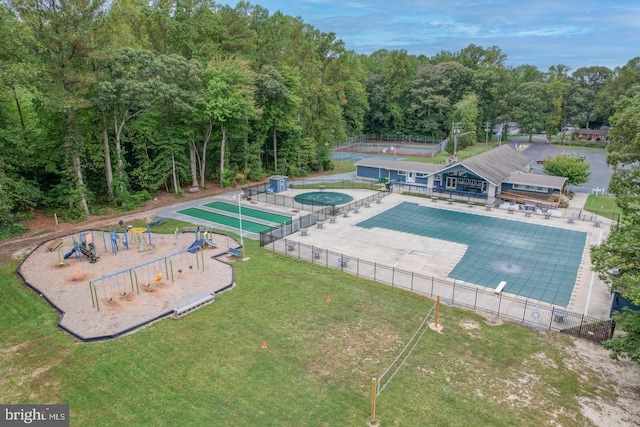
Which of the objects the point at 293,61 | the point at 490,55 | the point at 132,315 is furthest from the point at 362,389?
the point at 490,55

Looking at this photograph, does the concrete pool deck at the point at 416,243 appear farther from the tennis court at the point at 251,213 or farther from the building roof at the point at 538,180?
the building roof at the point at 538,180

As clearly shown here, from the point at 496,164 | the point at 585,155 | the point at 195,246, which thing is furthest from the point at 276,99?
the point at 585,155

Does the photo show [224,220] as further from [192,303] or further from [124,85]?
[192,303]

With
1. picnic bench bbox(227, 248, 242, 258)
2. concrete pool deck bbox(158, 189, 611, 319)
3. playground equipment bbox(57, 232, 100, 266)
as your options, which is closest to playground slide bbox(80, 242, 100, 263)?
playground equipment bbox(57, 232, 100, 266)

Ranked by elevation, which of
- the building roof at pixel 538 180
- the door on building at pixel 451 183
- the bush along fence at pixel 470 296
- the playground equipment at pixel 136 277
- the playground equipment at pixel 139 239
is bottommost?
the bush along fence at pixel 470 296

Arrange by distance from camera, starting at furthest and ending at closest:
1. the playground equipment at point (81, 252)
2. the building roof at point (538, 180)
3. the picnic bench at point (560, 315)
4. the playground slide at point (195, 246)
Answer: the building roof at point (538, 180) → the playground slide at point (195, 246) → the playground equipment at point (81, 252) → the picnic bench at point (560, 315)

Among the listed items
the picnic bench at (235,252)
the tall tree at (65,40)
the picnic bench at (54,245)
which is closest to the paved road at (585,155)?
the picnic bench at (235,252)
